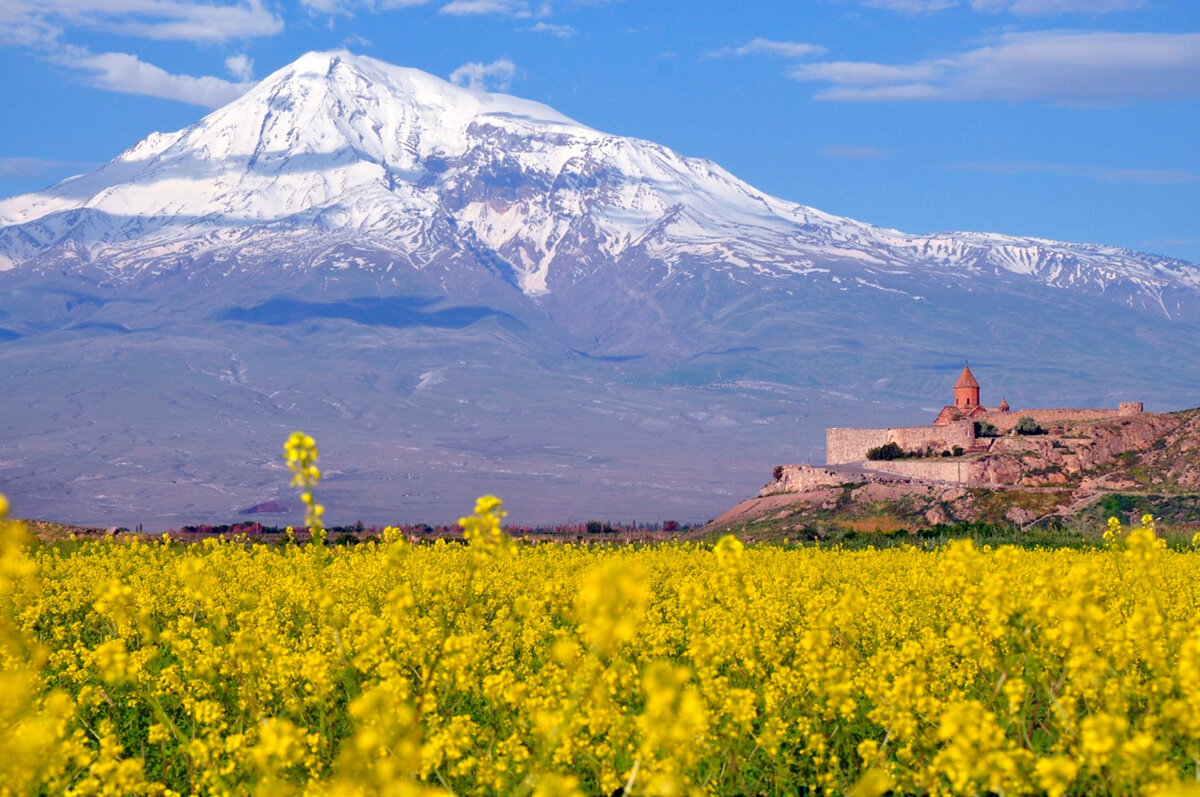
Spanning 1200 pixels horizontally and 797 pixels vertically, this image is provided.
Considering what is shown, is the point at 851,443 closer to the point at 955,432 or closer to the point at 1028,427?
the point at 955,432

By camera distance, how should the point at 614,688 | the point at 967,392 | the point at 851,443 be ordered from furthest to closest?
the point at 967,392, the point at 851,443, the point at 614,688

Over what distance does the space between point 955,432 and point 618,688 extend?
5621 centimetres

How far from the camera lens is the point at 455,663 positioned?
24.9ft

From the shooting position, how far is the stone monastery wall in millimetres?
63500

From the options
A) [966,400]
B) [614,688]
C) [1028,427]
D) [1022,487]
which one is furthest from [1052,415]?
[614,688]

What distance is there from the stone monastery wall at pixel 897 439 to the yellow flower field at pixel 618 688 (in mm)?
47300

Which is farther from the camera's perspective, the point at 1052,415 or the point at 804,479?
the point at 1052,415

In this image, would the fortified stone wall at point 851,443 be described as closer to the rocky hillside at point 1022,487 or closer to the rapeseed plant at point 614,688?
the rocky hillside at point 1022,487

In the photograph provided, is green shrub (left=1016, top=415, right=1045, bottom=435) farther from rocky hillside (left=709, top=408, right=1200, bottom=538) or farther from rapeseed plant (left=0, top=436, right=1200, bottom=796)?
rapeseed plant (left=0, top=436, right=1200, bottom=796)

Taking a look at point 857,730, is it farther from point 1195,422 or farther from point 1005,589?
point 1195,422

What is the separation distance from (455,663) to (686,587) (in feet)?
5.13

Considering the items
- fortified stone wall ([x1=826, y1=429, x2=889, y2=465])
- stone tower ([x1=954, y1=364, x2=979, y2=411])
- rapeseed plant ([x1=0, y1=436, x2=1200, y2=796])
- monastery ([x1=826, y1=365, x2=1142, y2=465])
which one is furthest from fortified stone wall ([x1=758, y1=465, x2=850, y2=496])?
rapeseed plant ([x1=0, y1=436, x2=1200, y2=796])

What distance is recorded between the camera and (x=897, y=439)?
68312mm

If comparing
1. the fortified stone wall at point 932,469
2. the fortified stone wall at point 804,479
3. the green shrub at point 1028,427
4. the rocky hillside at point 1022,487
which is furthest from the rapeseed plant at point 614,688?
the green shrub at point 1028,427
